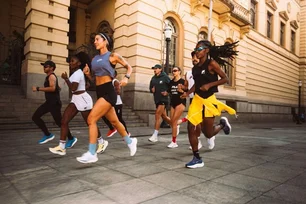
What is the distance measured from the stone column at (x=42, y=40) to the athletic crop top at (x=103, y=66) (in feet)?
21.3

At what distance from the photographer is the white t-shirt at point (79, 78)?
13.7ft

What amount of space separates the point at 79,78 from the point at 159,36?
8.76m

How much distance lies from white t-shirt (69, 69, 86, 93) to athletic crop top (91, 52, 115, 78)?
0.61m

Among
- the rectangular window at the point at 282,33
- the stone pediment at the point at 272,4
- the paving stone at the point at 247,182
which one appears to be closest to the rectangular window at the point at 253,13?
the stone pediment at the point at 272,4

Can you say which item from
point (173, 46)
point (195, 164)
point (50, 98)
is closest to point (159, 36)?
point (173, 46)

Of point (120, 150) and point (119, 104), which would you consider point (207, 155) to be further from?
point (119, 104)

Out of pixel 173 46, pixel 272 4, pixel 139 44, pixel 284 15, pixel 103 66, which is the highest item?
→ pixel 272 4

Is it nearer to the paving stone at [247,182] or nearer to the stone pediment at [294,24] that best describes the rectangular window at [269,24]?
the stone pediment at [294,24]

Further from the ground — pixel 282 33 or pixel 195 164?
pixel 282 33

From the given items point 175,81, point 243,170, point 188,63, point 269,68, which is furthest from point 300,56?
point 243,170

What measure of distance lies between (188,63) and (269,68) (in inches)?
500

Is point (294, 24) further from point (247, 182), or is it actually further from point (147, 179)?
point (147, 179)

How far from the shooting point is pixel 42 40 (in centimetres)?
950

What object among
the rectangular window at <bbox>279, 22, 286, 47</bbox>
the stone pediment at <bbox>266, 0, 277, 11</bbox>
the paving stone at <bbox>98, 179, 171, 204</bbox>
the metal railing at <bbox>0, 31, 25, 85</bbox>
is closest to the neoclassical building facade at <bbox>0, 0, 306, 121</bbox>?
the rectangular window at <bbox>279, 22, 286, 47</bbox>
